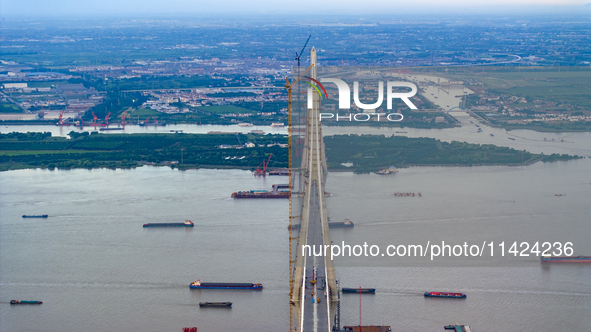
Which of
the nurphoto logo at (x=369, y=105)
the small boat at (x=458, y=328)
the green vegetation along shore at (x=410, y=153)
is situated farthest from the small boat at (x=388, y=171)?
the small boat at (x=458, y=328)

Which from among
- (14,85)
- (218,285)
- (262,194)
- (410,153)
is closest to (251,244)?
(218,285)

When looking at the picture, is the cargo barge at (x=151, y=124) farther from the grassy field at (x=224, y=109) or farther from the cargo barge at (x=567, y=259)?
the cargo barge at (x=567, y=259)

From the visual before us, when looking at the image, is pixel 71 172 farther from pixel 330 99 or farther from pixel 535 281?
pixel 535 281

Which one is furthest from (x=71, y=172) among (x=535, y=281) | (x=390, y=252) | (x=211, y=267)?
(x=535, y=281)

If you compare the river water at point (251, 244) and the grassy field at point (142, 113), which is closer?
the river water at point (251, 244)

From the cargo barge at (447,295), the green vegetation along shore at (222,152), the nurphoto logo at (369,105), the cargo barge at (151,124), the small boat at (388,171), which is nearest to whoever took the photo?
the cargo barge at (447,295)

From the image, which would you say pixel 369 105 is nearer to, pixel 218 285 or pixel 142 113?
pixel 142 113

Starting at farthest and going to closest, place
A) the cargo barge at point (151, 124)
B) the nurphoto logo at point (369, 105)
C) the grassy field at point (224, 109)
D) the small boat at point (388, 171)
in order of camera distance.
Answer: the grassy field at point (224, 109) → the cargo barge at point (151, 124) → the nurphoto logo at point (369, 105) → the small boat at point (388, 171)
